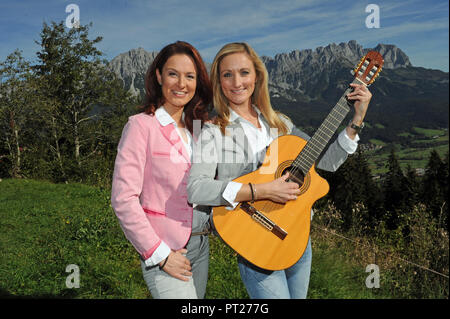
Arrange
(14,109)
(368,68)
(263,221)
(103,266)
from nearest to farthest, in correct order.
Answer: (263,221), (368,68), (103,266), (14,109)

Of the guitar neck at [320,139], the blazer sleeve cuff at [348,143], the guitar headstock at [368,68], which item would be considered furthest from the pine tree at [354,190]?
the guitar neck at [320,139]

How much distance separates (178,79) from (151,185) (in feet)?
2.30

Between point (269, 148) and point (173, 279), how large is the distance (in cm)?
107

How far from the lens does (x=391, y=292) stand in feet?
15.5

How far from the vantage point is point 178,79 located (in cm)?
206

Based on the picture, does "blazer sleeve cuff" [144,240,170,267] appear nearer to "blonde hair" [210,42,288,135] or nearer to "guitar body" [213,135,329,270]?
"guitar body" [213,135,329,270]

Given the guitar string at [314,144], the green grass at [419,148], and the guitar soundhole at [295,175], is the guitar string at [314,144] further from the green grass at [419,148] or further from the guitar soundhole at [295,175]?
the green grass at [419,148]

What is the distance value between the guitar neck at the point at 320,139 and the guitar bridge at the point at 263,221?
43 cm

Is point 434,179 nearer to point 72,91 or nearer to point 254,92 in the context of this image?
point 72,91

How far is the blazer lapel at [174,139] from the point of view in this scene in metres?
2.03

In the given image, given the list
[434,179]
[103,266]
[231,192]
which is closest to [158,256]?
[231,192]

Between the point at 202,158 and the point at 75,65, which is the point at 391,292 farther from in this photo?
the point at 75,65

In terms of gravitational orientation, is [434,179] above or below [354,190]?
above
